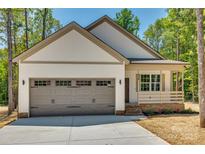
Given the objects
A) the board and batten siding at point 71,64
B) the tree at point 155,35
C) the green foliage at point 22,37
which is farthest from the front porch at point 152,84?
the tree at point 155,35

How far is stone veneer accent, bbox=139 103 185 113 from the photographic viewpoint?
15.9 metres

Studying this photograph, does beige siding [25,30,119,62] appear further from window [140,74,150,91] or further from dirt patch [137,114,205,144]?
dirt patch [137,114,205,144]

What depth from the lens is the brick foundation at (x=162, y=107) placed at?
15.9 metres

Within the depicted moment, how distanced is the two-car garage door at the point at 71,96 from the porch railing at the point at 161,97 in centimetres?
284

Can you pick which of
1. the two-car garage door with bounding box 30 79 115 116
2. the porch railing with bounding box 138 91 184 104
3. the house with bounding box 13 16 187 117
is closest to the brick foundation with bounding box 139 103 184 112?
the porch railing with bounding box 138 91 184 104

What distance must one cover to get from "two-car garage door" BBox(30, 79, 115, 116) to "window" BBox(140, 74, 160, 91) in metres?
3.60

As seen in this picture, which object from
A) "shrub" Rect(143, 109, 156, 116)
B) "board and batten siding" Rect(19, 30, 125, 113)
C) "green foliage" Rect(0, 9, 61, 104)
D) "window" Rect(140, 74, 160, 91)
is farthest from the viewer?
"green foliage" Rect(0, 9, 61, 104)

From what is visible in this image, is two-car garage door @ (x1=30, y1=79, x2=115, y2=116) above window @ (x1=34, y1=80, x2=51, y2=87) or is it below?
below

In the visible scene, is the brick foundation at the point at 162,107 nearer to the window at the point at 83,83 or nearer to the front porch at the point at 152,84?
the front porch at the point at 152,84

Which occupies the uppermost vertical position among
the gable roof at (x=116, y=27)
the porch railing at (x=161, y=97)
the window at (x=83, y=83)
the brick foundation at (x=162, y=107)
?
the gable roof at (x=116, y=27)

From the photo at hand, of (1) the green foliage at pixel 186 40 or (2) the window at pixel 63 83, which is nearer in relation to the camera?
(2) the window at pixel 63 83

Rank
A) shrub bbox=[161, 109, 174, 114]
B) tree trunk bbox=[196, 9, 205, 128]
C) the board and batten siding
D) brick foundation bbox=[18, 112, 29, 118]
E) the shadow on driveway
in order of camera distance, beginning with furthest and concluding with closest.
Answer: shrub bbox=[161, 109, 174, 114], the board and batten siding, brick foundation bbox=[18, 112, 29, 118], the shadow on driveway, tree trunk bbox=[196, 9, 205, 128]

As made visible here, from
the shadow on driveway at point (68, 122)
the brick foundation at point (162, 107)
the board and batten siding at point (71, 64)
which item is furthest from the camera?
the brick foundation at point (162, 107)
